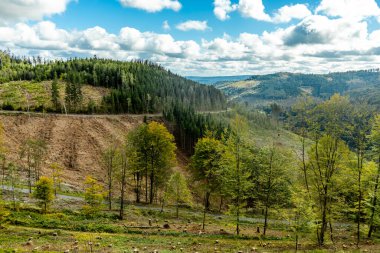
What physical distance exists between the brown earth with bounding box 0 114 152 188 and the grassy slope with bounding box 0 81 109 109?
1900cm

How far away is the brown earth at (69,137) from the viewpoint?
7900 cm

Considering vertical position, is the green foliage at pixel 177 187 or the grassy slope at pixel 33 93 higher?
the grassy slope at pixel 33 93

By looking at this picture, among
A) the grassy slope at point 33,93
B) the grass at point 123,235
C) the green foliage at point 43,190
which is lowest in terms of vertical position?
the grass at point 123,235

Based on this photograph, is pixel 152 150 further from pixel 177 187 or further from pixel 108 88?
pixel 108 88

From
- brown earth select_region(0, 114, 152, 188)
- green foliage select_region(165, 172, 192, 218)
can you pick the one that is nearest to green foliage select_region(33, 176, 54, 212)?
green foliage select_region(165, 172, 192, 218)

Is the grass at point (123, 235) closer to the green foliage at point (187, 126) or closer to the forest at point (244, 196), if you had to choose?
the forest at point (244, 196)

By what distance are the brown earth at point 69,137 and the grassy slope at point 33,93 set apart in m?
19.0

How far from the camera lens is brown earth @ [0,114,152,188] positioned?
79000 mm

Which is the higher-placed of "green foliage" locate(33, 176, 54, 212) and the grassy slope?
the grassy slope

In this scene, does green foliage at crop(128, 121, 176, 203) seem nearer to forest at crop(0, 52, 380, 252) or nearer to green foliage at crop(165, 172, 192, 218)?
forest at crop(0, 52, 380, 252)

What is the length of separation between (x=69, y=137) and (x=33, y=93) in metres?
60.4

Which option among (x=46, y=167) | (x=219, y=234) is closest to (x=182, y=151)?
(x=46, y=167)

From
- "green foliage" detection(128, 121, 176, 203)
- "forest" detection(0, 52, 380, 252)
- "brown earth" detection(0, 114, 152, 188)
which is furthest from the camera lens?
"brown earth" detection(0, 114, 152, 188)

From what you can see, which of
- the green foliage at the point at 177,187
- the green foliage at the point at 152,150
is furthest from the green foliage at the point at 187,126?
the green foliage at the point at 177,187
